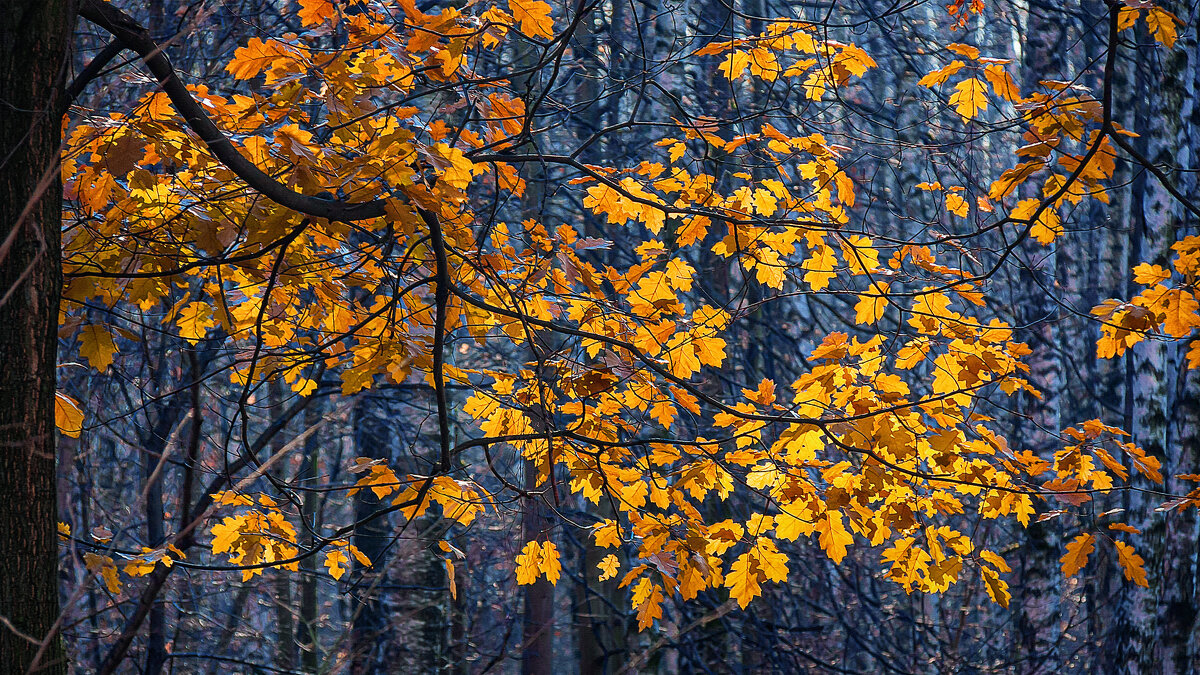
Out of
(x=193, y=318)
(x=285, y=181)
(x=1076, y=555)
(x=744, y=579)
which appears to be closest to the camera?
(x=285, y=181)

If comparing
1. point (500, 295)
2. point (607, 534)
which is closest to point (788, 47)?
point (500, 295)

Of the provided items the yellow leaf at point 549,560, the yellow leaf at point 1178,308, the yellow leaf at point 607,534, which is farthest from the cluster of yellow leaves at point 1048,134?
the yellow leaf at point 549,560

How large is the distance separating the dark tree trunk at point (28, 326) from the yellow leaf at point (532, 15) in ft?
3.96

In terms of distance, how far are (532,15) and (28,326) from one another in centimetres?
164

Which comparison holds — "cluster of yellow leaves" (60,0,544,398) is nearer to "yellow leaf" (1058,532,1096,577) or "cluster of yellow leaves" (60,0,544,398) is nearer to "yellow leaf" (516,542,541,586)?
"yellow leaf" (516,542,541,586)

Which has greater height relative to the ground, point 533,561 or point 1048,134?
point 1048,134

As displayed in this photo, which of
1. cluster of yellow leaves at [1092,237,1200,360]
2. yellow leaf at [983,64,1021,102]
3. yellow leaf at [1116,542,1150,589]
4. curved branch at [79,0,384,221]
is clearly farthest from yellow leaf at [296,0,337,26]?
yellow leaf at [1116,542,1150,589]

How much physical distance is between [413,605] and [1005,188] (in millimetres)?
5445

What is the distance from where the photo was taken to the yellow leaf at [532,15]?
2.76 meters

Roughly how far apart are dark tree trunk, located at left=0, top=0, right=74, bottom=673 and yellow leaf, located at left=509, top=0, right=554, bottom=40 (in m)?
1.21

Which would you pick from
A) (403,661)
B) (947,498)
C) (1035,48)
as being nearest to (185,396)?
(403,661)

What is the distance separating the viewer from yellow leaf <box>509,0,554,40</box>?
109 inches

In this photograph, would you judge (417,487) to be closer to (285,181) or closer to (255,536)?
(255,536)

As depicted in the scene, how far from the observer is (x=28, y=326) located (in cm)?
214
